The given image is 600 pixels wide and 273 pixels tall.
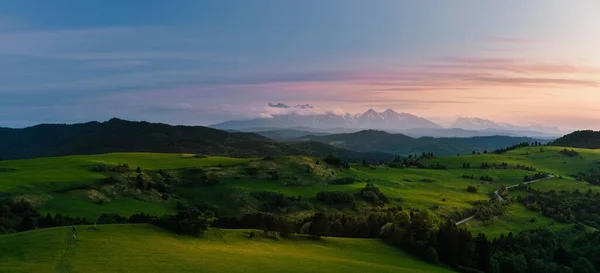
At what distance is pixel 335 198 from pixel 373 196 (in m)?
14.1

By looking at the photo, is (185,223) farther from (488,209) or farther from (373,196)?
(488,209)

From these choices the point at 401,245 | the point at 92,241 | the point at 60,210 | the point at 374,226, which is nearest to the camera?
the point at 92,241

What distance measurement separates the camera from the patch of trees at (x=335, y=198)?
163m

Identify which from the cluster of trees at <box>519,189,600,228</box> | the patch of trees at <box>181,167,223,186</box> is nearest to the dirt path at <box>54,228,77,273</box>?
the patch of trees at <box>181,167,223,186</box>

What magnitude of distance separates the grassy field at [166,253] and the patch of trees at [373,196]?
9105 centimetres

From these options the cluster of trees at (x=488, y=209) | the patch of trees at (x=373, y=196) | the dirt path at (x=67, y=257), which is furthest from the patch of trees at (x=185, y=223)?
the cluster of trees at (x=488, y=209)

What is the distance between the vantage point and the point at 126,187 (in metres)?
152

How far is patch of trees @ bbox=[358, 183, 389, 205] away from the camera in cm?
16612

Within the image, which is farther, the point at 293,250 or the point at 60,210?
the point at 60,210

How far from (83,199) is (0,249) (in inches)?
3373

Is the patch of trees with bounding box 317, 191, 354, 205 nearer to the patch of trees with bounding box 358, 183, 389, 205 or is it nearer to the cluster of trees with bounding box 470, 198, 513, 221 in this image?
the patch of trees with bounding box 358, 183, 389, 205

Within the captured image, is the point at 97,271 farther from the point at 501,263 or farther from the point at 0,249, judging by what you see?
the point at 501,263

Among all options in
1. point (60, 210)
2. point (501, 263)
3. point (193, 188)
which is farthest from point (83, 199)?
point (501, 263)

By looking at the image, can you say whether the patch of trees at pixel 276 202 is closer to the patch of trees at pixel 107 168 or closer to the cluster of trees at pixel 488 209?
the patch of trees at pixel 107 168
